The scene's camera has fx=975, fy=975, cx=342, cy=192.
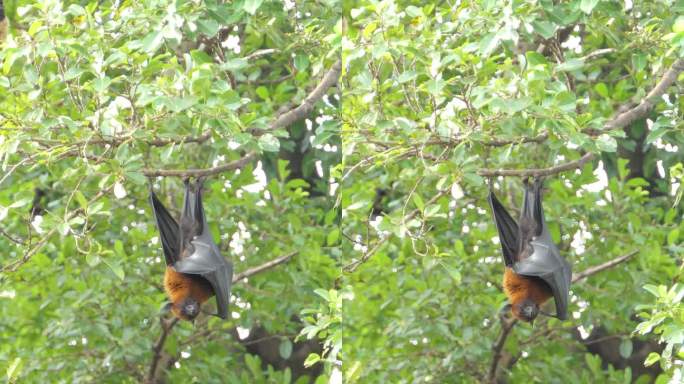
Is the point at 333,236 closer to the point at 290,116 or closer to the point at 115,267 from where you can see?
the point at 290,116

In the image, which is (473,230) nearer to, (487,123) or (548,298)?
(548,298)

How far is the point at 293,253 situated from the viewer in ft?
12.8

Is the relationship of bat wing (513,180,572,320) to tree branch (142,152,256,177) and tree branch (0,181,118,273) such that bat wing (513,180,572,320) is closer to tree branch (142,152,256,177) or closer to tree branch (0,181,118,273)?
tree branch (142,152,256,177)

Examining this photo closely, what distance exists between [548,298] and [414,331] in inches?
22.6

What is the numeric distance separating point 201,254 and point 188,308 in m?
0.24

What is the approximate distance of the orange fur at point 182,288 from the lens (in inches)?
154

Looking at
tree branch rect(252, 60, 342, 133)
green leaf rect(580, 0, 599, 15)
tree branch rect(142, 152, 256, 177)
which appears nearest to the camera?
green leaf rect(580, 0, 599, 15)

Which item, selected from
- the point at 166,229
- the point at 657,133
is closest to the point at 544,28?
the point at 657,133

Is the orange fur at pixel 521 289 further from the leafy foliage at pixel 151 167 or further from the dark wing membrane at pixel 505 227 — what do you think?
the leafy foliage at pixel 151 167

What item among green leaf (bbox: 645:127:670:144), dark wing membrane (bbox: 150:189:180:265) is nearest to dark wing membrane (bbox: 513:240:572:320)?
green leaf (bbox: 645:127:670:144)

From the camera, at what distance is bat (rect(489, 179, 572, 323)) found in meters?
3.91

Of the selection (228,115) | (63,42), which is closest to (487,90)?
(228,115)

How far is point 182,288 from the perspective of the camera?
3945 mm

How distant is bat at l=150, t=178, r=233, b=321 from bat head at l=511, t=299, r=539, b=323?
1166 mm
